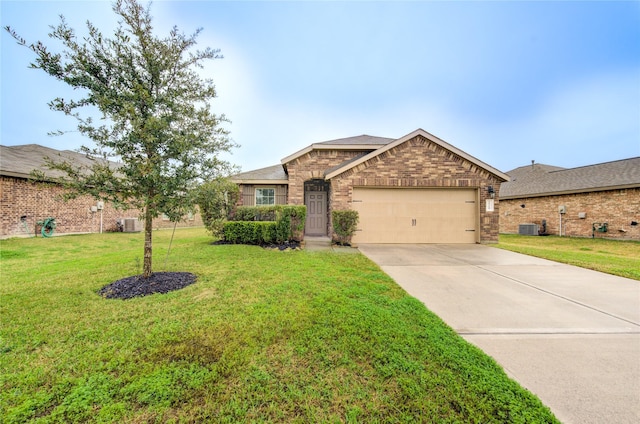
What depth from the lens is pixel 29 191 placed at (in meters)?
10.3

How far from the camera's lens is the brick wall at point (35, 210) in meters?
9.70

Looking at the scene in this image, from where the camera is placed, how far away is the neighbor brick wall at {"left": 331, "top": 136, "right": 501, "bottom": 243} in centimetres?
976

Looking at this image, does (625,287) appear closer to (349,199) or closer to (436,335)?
(436,335)

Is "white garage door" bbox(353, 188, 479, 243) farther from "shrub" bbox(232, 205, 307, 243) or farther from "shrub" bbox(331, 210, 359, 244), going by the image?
"shrub" bbox(232, 205, 307, 243)

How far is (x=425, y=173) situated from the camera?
983 cm

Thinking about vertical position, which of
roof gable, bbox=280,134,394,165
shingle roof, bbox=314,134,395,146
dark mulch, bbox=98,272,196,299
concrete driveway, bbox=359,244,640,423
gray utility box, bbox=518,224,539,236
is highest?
shingle roof, bbox=314,134,395,146

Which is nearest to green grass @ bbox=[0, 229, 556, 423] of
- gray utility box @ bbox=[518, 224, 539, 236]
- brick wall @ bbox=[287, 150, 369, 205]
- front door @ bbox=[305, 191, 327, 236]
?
brick wall @ bbox=[287, 150, 369, 205]

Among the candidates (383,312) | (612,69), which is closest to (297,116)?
(383,312)

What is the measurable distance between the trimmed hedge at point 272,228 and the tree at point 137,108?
4.59 m

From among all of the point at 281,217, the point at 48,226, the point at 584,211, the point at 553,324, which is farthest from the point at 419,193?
the point at 48,226

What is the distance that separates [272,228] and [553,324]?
753cm

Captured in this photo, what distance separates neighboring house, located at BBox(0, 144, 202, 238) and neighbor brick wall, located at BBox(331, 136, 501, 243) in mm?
6937

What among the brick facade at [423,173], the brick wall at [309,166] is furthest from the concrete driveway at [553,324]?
the brick wall at [309,166]

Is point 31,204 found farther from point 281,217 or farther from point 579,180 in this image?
point 579,180
